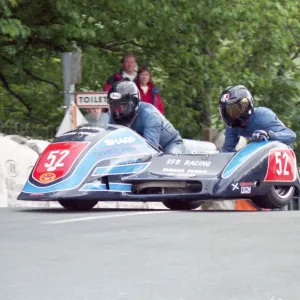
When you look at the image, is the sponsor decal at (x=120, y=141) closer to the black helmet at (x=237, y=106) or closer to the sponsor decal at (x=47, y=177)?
the sponsor decal at (x=47, y=177)

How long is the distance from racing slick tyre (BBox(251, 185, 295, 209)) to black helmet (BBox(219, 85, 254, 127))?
0.97 metres

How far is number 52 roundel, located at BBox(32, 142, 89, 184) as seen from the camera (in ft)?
41.2

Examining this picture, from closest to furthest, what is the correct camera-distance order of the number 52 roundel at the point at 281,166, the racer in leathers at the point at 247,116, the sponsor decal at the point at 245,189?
1. the sponsor decal at the point at 245,189
2. the number 52 roundel at the point at 281,166
3. the racer in leathers at the point at 247,116

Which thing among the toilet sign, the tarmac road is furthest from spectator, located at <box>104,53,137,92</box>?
the tarmac road

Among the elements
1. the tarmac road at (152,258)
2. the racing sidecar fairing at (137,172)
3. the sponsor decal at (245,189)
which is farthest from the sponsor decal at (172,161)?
the tarmac road at (152,258)

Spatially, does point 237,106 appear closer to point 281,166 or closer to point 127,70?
point 281,166

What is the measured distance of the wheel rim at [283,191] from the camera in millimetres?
13703

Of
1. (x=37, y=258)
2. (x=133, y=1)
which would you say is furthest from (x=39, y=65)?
(x=37, y=258)

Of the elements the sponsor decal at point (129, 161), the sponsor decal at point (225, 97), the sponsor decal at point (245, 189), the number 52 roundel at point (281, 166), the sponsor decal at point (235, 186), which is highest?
the sponsor decal at point (225, 97)

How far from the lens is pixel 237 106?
1416cm

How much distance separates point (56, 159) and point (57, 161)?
0.05 m

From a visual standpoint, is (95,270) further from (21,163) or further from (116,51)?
(116,51)

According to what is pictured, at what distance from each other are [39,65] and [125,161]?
10.3 m

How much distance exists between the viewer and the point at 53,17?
66.2 feet
